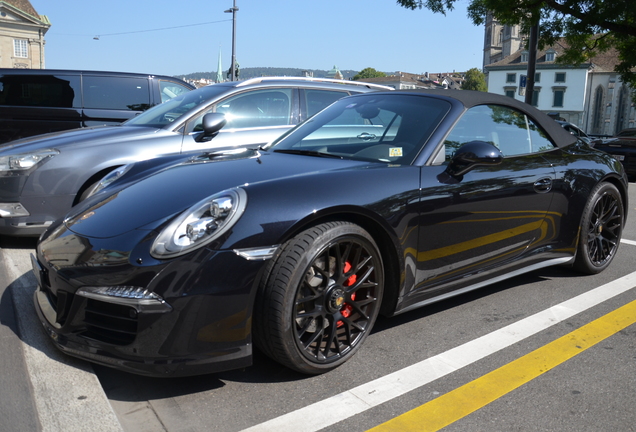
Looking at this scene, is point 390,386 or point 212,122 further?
point 212,122

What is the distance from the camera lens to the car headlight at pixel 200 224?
2.33 metres

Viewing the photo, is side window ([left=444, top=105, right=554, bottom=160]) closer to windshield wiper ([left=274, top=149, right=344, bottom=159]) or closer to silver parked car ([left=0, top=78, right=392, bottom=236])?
windshield wiper ([left=274, top=149, right=344, bottom=159])

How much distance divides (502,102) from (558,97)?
86.8 metres

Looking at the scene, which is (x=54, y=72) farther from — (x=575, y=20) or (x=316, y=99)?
(x=575, y=20)

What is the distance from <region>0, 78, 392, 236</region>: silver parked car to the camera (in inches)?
180

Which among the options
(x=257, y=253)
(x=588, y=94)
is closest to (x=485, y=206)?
(x=257, y=253)

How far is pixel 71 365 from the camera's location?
2.57m

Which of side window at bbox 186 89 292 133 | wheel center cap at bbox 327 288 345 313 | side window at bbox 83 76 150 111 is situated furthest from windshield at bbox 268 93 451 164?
side window at bbox 83 76 150 111

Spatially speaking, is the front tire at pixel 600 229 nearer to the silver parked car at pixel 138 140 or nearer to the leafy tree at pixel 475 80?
the silver parked car at pixel 138 140

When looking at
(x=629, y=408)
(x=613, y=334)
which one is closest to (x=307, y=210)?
(x=629, y=408)

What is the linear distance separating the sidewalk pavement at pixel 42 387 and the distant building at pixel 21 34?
87.9m

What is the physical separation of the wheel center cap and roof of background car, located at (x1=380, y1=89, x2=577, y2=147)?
1494mm

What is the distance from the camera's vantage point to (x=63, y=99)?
25.5ft

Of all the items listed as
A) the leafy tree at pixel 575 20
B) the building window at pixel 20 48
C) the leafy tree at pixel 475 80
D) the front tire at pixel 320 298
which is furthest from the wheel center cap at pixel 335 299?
the leafy tree at pixel 475 80
